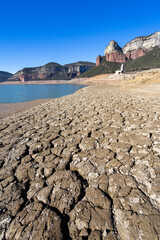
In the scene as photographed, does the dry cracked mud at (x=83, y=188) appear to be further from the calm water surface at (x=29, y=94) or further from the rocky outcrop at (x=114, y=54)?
the rocky outcrop at (x=114, y=54)

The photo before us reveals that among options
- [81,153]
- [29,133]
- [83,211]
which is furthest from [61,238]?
[29,133]

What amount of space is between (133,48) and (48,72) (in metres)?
113

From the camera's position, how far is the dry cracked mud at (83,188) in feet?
4.50

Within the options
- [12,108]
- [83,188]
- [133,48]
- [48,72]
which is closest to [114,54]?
[133,48]


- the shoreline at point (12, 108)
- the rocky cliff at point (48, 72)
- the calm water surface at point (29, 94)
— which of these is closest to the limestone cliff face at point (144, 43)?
the rocky cliff at point (48, 72)

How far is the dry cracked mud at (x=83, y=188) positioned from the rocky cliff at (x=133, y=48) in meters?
137

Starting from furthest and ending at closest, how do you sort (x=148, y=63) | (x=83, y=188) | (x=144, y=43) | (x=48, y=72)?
1. (x=48, y=72)
2. (x=144, y=43)
3. (x=148, y=63)
4. (x=83, y=188)

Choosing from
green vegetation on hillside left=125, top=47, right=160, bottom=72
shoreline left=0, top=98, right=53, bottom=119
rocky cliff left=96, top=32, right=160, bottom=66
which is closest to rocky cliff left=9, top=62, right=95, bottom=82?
rocky cliff left=96, top=32, right=160, bottom=66

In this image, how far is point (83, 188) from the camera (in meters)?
Answer: 1.88

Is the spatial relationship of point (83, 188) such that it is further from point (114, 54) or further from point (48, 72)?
point (48, 72)

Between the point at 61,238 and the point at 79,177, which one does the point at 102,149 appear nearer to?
the point at 79,177

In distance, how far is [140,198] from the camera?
1.60m

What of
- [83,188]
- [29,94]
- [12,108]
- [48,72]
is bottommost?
[12,108]

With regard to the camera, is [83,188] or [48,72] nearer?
[83,188]
